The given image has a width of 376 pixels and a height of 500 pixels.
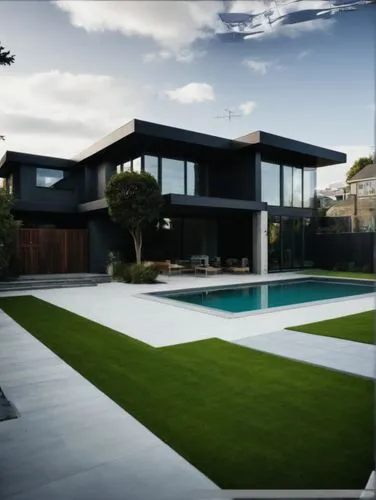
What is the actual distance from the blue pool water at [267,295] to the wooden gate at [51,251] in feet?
22.2

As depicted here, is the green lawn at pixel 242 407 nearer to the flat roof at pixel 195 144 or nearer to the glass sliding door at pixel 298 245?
the flat roof at pixel 195 144

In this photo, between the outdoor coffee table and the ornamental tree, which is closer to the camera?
the ornamental tree

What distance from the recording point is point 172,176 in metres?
17.5

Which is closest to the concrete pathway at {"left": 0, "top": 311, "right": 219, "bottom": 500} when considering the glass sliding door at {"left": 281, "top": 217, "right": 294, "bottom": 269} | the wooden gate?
the wooden gate

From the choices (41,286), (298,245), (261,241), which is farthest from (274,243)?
(41,286)

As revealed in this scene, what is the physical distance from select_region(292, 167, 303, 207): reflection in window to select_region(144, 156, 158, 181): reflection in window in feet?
25.1

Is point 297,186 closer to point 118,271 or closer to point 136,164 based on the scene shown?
point 136,164

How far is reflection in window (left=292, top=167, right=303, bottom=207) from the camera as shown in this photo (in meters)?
20.2

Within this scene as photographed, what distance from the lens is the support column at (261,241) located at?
703 inches

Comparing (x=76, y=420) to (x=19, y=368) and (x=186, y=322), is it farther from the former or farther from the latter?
(x=186, y=322)

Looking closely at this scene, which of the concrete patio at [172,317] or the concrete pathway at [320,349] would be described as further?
the concrete patio at [172,317]

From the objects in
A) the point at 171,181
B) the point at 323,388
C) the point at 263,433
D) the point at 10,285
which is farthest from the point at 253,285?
the point at 263,433

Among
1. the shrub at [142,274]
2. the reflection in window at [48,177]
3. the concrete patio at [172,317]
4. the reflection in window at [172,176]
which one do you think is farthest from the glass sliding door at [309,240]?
the reflection in window at [48,177]

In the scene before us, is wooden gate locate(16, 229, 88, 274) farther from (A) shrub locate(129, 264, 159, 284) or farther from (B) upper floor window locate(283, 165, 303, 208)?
(B) upper floor window locate(283, 165, 303, 208)
